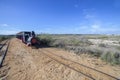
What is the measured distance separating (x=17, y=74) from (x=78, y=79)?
11.3 feet

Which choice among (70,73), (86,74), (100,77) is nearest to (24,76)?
Result: (70,73)

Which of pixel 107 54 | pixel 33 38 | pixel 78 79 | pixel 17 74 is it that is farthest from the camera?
pixel 33 38

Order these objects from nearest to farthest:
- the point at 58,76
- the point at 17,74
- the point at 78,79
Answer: the point at 78,79 < the point at 58,76 < the point at 17,74

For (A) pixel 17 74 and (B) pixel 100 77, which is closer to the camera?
(B) pixel 100 77

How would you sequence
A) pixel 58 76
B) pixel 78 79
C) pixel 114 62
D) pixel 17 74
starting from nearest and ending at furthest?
pixel 78 79 < pixel 58 76 < pixel 17 74 < pixel 114 62

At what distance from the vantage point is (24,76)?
6.75 metres

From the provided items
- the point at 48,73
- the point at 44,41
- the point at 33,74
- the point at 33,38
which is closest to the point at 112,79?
the point at 48,73

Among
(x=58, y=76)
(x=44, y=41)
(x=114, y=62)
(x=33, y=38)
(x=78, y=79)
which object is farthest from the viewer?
(x=44, y=41)

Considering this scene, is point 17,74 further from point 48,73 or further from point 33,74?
point 48,73

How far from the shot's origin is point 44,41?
78.9ft

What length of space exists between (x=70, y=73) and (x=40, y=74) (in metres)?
1.68

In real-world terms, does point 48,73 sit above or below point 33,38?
below

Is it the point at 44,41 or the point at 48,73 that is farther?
the point at 44,41

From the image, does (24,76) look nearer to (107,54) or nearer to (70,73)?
(70,73)
